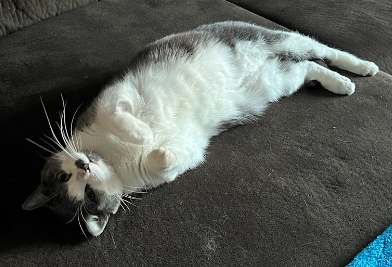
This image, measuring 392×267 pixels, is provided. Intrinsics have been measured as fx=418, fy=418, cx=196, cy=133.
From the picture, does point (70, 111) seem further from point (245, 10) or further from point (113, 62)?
point (245, 10)

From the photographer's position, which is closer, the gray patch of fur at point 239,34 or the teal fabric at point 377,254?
the teal fabric at point 377,254

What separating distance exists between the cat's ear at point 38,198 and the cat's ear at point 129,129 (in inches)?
10.7

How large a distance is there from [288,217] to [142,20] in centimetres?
129

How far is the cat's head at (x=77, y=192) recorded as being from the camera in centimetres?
125

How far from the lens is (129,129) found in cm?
129

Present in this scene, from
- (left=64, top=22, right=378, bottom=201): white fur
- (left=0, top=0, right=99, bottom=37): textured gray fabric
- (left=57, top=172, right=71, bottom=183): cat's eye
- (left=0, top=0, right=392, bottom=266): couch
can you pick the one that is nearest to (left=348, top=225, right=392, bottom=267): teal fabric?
(left=0, top=0, right=392, bottom=266): couch

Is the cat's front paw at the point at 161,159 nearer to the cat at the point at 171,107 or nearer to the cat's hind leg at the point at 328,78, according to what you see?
the cat at the point at 171,107

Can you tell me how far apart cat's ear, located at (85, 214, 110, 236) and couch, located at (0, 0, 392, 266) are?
22mm

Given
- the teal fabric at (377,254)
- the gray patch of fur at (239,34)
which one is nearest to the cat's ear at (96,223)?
the teal fabric at (377,254)

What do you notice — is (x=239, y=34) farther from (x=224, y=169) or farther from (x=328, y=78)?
(x=224, y=169)

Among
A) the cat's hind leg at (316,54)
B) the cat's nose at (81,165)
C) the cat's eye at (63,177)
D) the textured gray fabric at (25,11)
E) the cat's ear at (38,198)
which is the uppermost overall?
the cat's hind leg at (316,54)

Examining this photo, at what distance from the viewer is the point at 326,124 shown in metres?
1.53

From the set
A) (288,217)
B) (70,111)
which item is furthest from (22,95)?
(288,217)

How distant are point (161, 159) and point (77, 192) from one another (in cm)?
27
